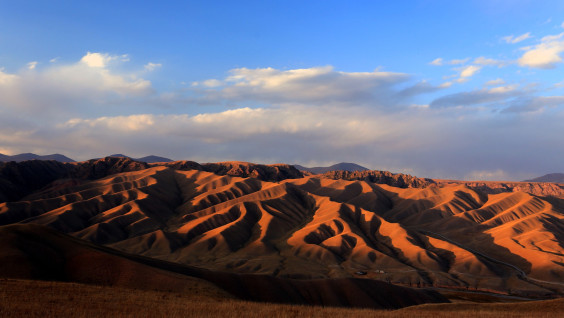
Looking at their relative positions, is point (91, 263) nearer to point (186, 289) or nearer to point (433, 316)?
point (186, 289)

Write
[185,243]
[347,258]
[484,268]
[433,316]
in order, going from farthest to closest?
[185,243]
[347,258]
[484,268]
[433,316]

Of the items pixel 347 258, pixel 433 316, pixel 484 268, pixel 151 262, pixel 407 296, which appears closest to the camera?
pixel 433 316

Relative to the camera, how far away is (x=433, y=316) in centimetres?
2806

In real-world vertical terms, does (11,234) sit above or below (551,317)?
above

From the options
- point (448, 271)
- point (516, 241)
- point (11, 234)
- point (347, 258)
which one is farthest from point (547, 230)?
point (11, 234)

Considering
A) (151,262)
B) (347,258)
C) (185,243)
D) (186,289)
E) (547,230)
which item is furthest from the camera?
(547,230)

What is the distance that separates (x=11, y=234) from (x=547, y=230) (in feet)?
656

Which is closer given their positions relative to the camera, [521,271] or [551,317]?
[551,317]

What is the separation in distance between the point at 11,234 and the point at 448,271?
133137 mm

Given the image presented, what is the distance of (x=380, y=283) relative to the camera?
77.4m

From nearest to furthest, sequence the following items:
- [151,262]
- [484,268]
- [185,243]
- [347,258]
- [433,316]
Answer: [433,316] → [151,262] → [484,268] → [347,258] → [185,243]

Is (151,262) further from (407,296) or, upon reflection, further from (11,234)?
(407,296)

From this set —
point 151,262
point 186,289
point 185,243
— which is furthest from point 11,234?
point 185,243

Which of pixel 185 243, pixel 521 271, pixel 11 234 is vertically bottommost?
pixel 521 271
